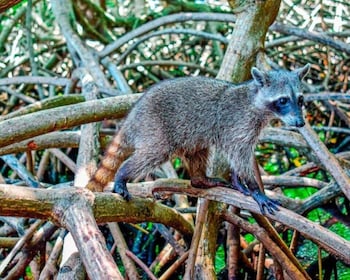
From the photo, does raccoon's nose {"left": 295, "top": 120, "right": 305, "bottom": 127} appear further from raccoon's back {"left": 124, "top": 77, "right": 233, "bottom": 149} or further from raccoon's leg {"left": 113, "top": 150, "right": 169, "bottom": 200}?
raccoon's leg {"left": 113, "top": 150, "right": 169, "bottom": 200}

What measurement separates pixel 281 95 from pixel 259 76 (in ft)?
0.54

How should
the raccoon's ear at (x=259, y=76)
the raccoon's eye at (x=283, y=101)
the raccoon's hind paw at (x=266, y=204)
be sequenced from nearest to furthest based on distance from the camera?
the raccoon's hind paw at (x=266, y=204)
the raccoon's eye at (x=283, y=101)
the raccoon's ear at (x=259, y=76)

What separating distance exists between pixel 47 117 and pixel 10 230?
124 cm

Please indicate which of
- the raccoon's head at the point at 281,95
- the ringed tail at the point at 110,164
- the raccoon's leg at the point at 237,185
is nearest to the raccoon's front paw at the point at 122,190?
the ringed tail at the point at 110,164

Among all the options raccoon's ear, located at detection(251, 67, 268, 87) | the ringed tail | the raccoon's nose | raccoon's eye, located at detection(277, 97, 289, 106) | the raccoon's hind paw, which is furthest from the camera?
the ringed tail

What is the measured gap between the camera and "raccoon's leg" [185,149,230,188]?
3092 mm

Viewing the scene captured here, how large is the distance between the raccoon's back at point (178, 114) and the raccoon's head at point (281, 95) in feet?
0.84

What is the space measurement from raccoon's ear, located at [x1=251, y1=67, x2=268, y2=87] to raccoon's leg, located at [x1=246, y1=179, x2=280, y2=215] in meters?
0.47

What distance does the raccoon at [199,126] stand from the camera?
3160mm

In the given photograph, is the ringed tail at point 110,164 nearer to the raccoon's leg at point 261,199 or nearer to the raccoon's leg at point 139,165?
the raccoon's leg at point 139,165

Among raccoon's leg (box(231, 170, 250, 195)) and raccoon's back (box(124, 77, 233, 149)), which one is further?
raccoon's back (box(124, 77, 233, 149))

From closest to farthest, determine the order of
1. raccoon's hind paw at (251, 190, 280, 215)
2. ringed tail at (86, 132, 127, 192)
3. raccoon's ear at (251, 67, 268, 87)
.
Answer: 1. raccoon's hind paw at (251, 190, 280, 215)
2. raccoon's ear at (251, 67, 268, 87)
3. ringed tail at (86, 132, 127, 192)

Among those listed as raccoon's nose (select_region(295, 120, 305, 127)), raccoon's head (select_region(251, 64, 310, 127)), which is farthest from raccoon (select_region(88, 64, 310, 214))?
raccoon's nose (select_region(295, 120, 305, 127))

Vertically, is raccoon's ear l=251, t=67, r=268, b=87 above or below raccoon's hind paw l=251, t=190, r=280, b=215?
above
